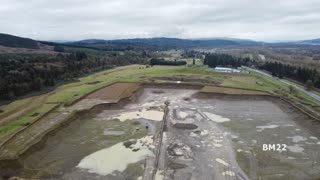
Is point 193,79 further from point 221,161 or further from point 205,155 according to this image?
point 221,161

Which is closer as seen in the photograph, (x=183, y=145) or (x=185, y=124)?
(x=183, y=145)

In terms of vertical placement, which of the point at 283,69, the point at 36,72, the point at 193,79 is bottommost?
the point at 193,79

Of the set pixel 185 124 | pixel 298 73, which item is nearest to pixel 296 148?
pixel 185 124

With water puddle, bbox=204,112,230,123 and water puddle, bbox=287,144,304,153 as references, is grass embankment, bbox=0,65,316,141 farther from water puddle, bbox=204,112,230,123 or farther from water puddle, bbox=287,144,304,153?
water puddle, bbox=287,144,304,153

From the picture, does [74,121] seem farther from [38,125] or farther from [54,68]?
[54,68]

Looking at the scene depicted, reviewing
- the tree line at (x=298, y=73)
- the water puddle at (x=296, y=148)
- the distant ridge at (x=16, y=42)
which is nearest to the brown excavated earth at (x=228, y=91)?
the tree line at (x=298, y=73)

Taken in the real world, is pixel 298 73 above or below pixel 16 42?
below
